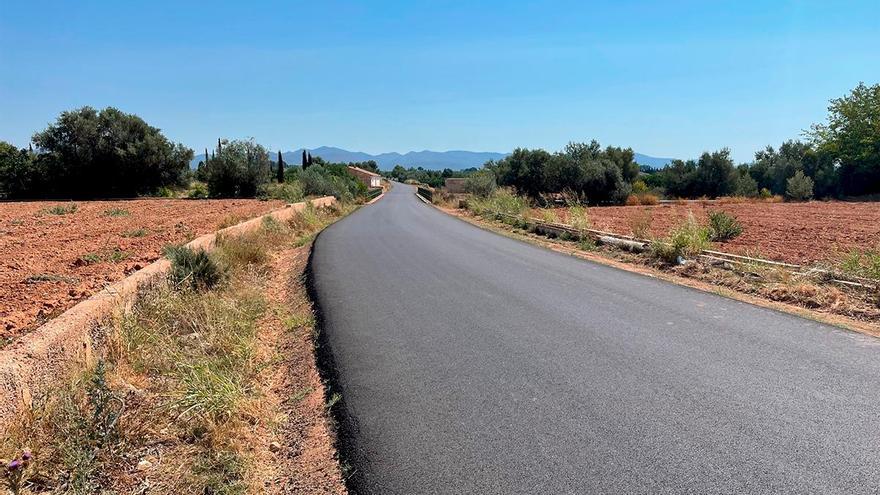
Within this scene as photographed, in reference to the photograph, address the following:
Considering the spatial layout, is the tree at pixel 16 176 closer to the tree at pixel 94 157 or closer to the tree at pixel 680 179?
the tree at pixel 94 157

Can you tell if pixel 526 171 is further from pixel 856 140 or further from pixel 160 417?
pixel 160 417

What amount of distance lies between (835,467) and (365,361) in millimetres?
4097

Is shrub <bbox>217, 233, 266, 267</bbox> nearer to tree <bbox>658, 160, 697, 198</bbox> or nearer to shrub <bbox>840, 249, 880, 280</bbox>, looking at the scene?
shrub <bbox>840, 249, 880, 280</bbox>

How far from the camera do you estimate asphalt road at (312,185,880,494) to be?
11.3 ft

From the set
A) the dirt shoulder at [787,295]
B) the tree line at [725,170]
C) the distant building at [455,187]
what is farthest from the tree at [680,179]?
the dirt shoulder at [787,295]

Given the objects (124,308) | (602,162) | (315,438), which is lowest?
(315,438)

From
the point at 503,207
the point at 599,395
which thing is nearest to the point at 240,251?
the point at 599,395

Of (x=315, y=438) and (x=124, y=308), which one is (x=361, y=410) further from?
(x=124, y=308)

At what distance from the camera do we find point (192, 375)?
498cm

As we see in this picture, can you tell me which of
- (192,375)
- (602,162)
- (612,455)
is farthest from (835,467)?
(602,162)

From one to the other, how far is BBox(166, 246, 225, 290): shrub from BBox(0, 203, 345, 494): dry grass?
62.9 inches

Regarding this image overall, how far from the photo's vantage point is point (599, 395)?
4629 millimetres

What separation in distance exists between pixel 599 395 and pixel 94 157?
2053 inches

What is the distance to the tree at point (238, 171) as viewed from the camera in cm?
A: 4391
